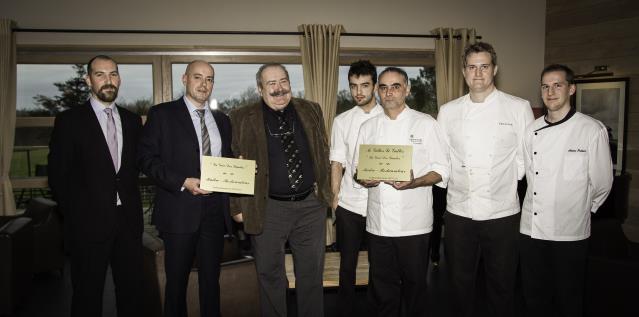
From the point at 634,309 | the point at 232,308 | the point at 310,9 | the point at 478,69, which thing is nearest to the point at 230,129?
the point at 232,308

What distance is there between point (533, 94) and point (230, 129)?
5082mm

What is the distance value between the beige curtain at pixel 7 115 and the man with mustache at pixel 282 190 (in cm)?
397

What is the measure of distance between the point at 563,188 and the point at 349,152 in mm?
1340

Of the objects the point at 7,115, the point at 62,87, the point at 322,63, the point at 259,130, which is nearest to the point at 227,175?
the point at 259,130

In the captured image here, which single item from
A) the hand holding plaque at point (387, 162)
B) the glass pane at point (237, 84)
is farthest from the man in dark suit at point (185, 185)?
the glass pane at point (237, 84)

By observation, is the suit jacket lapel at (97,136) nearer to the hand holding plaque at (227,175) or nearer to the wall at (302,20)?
the hand holding plaque at (227,175)

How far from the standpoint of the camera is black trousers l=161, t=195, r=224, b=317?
2.64 metres

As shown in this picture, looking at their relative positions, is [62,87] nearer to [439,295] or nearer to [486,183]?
[439,295]

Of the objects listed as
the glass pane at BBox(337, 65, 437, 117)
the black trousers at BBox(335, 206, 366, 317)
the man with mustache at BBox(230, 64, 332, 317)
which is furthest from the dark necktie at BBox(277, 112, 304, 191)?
the glass pane at BBox(337, 65, 437, 117)

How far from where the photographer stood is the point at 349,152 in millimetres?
3285

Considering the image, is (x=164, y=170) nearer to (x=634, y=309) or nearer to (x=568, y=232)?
(x=568, y=232)

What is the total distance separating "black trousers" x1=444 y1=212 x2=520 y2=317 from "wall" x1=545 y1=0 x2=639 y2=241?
3.69 m

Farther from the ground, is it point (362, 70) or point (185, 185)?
point (362, 70)

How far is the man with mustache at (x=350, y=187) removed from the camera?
319cm
